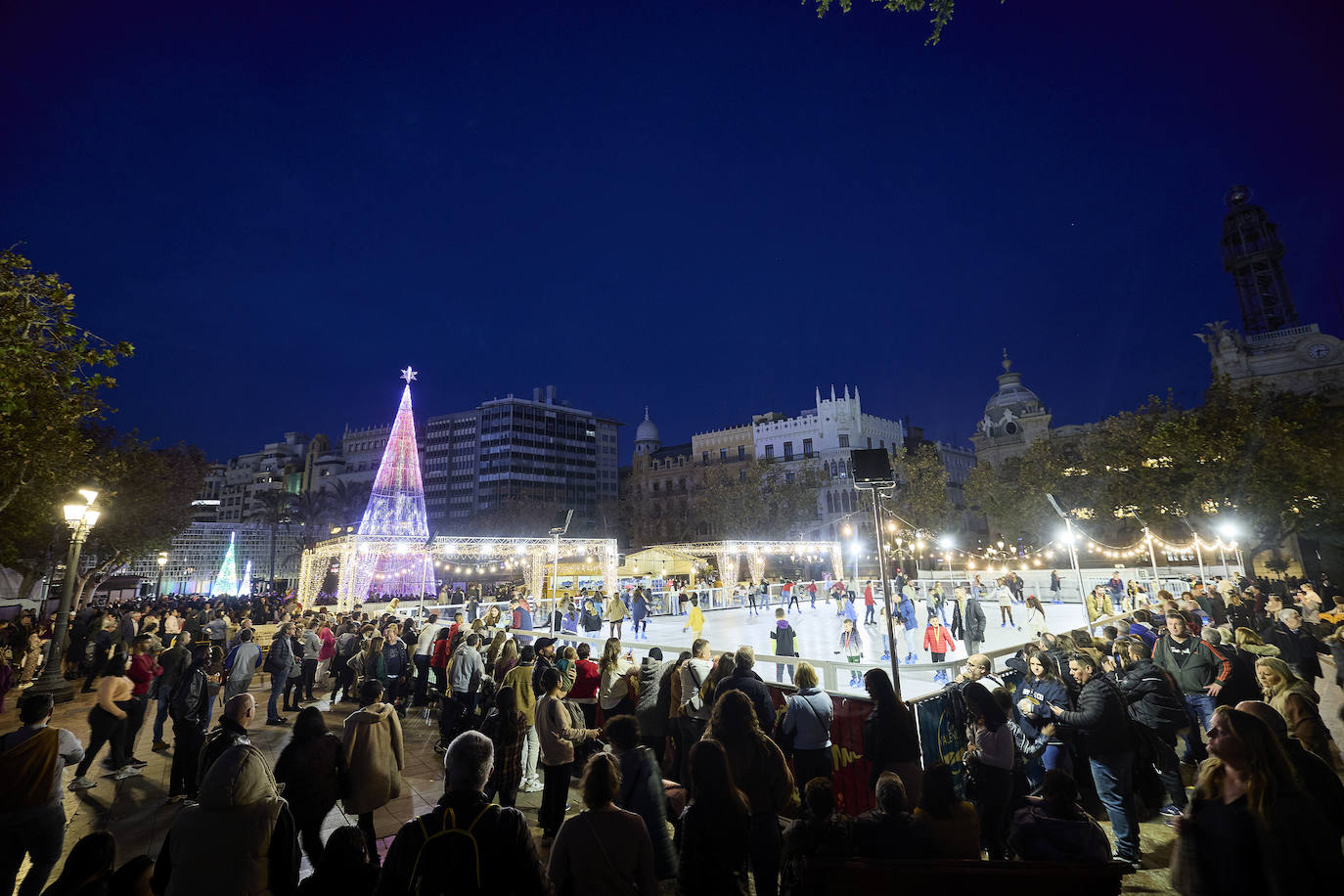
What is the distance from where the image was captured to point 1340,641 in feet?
25.5

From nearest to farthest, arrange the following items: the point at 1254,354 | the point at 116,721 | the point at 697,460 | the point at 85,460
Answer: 1. the point at 116,721
2. the point at 85,460
3. the point at 1254,354
4. the point at 697,460

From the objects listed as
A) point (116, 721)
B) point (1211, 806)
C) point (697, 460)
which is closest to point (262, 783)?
point (1211, 806)

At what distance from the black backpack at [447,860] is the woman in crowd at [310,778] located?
1.96 m

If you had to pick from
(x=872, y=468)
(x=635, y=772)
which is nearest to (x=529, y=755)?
(x=635, y=772)

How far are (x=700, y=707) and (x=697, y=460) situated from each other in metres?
54.0

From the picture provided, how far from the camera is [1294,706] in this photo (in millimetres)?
4234

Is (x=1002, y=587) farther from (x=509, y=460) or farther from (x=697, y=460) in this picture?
(x=509, y=460)

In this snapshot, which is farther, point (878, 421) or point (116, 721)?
point (878, 421)

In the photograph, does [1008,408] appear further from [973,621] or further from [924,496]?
[973,621]

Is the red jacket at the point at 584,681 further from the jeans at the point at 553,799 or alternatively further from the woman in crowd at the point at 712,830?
the woman in crowd at the point at 712,830

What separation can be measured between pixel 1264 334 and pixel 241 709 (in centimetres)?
5657

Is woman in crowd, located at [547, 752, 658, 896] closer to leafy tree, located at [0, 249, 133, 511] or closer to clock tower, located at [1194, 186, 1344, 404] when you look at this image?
leafy tree, located at [0, 249, 133, 511]

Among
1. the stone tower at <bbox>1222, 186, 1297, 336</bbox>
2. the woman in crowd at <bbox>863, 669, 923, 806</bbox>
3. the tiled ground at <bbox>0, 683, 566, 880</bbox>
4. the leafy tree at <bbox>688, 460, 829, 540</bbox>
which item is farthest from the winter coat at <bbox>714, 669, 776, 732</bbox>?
the stone tower at <bbox>1222, 186, 1297, 336</bbox>

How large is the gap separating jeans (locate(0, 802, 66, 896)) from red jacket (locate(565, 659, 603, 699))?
421cm
